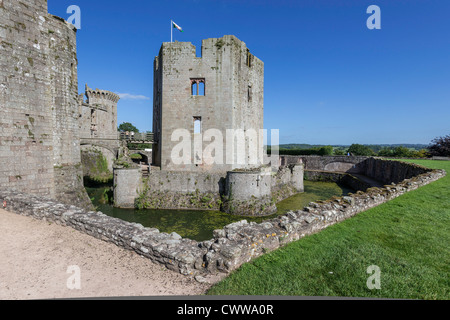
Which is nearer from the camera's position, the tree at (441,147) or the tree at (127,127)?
the tree at (441,147)

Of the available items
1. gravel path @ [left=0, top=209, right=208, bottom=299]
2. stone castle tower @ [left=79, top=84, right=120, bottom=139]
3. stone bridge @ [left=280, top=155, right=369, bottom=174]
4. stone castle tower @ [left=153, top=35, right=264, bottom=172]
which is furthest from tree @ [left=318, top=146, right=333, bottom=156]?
gravel path @ [left=0, top=209, right=208, bottom=299]

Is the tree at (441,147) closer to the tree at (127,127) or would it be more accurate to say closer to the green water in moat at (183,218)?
the green water in moat at (183,218)

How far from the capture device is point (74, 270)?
3.93m

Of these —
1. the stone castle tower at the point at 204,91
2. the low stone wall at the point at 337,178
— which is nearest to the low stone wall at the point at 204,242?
the stone castle tower at the point at 204,91

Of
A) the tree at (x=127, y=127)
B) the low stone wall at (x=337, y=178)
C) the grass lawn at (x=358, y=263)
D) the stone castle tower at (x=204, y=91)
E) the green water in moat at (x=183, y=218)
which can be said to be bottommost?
the green water in moat at (x=183, y=218)

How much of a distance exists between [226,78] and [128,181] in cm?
998

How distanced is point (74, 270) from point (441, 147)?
39.5 m

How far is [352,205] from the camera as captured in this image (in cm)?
654

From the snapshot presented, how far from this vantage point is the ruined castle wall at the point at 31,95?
26.0ft

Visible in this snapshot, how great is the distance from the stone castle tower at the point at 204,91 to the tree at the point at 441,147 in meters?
28.9

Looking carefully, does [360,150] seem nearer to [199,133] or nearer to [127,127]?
[199,133]

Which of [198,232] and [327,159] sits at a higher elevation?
[327,159]
